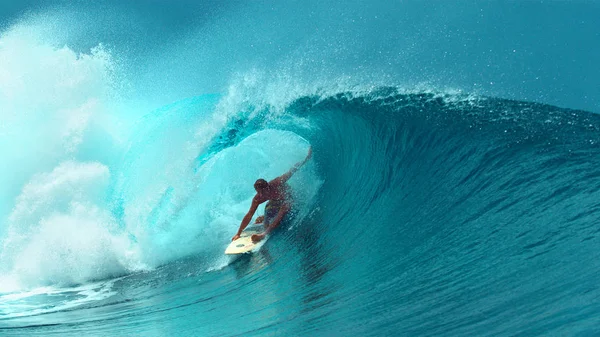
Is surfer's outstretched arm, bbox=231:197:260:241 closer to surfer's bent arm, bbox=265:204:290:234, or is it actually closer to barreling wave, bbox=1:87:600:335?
surfer's bent arm, bbox=265:204:290:234

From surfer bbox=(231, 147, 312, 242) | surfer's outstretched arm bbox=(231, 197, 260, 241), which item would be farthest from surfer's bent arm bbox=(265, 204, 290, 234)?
surfer's outstretched arm bbox=(231, 197, 260, 241)

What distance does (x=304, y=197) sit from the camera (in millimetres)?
8914

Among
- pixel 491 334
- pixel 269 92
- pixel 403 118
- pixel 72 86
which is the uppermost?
pixel 72 86

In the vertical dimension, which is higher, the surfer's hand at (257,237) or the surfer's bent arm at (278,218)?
the surfer's bent arm at (278,218)

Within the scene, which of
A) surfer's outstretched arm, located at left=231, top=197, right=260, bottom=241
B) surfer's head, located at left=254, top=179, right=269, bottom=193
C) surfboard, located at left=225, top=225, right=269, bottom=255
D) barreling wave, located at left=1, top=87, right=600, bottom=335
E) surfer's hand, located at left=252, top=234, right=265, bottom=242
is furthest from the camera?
surfer's head, located at left=254, top=179, right=269, bottom=193

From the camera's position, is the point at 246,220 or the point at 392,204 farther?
the point at 246,220

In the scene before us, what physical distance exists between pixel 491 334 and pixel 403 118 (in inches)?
224

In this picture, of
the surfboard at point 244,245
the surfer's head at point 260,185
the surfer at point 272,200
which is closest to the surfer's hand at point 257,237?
the surfboard at point 244,245

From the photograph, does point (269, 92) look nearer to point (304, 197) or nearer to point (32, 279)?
point (304, 197)

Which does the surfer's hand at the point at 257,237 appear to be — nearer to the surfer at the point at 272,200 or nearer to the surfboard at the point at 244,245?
the surfboard at the point at 244,245

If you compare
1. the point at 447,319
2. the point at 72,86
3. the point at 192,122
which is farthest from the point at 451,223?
the point at 72,86

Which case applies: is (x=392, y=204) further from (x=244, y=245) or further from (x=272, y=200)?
(x=244, y=245)

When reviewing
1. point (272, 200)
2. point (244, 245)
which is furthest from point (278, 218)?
point (244, 245)

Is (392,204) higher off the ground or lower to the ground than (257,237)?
lower
